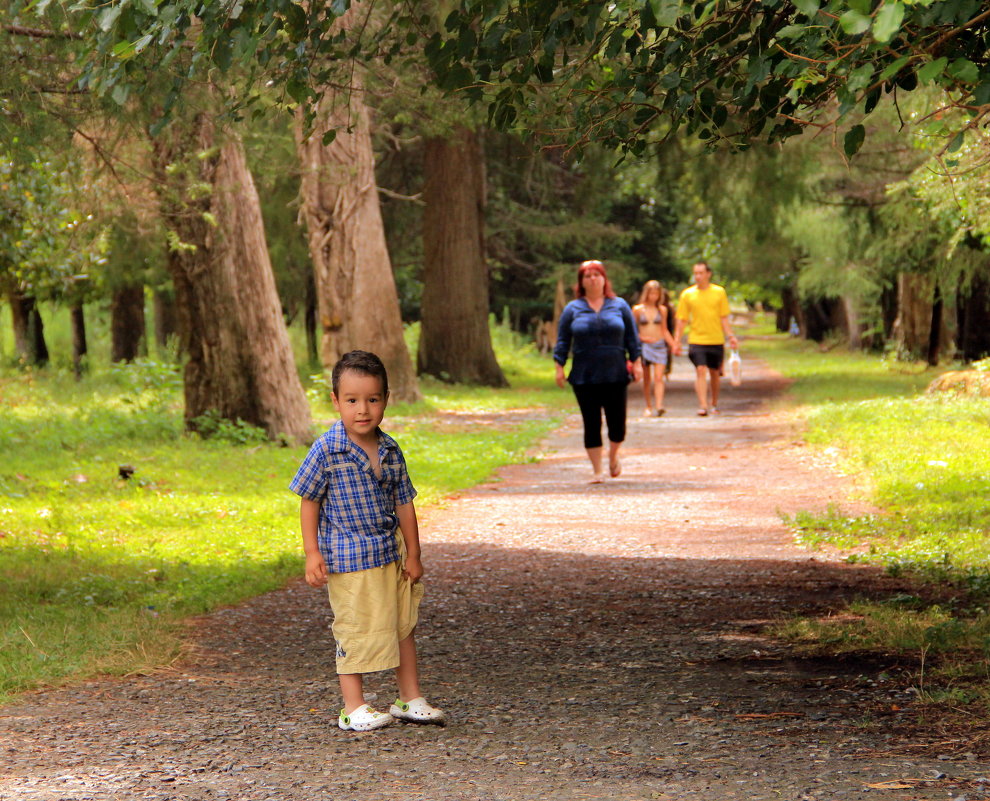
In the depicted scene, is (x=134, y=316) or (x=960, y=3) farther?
(x=134, y=316)

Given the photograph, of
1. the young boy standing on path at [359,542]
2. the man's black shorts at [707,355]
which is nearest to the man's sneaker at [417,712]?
the young boy standing on path at [359,542]

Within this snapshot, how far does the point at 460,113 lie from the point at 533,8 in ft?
14.5

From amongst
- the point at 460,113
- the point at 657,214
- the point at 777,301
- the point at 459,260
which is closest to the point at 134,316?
the point at 459,260

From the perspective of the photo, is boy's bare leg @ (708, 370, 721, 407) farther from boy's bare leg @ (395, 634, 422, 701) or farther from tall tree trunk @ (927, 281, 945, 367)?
boy's bare leg @ (395, 634, 422, 701)

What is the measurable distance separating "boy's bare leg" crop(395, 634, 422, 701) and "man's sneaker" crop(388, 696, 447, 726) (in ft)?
0.10

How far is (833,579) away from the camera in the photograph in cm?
782

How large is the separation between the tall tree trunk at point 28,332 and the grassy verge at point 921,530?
63.7 feet

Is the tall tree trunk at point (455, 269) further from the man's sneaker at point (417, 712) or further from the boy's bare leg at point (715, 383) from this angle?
the man's sneaker at point (417, 712)

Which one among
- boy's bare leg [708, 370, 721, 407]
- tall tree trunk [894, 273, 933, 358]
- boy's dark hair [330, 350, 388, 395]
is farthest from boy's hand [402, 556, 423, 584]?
tall tree trunk [894, 273, 933, 358]

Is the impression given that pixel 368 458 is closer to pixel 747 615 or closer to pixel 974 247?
pixel 747 615

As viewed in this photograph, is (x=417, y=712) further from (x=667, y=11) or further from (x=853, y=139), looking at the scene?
(x=667, y=11)

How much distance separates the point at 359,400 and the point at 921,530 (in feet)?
17.8

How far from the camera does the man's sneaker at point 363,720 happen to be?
4910 millimetres

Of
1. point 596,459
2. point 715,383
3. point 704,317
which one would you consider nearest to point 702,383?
A: point 715,383
